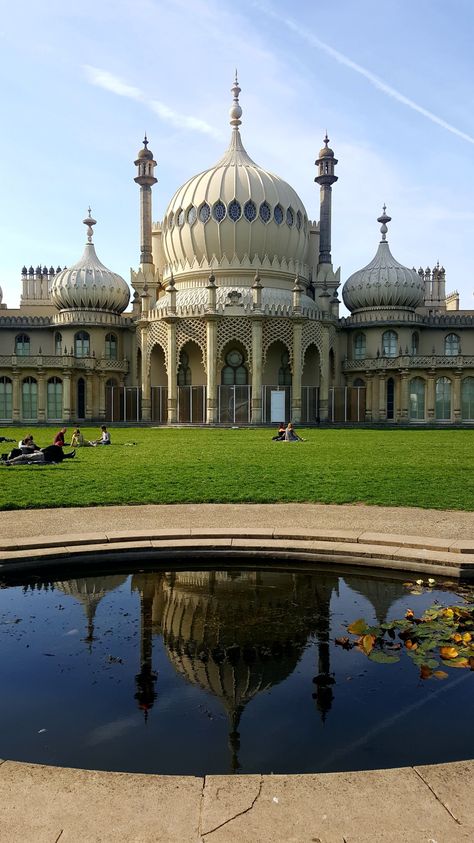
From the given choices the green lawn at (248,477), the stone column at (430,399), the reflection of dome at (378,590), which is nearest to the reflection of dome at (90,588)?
the reflection of dome at (378,590)

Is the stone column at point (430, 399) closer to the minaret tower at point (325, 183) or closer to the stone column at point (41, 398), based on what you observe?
the minaret tower at point (325, 183)

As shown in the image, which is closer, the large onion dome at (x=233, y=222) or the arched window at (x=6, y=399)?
the arched window at (x=6, y=399)

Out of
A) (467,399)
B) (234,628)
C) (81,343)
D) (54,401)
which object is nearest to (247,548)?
(234,628)

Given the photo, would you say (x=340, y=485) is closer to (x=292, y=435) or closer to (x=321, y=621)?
(x=321, y=621)

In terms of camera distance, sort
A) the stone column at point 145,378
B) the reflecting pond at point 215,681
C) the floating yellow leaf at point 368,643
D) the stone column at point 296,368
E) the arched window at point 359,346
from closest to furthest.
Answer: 1. the reflecting pond at point 215,681
2. the floating yellow leaf at point 368,643
3. the stone column at point 296,368
4. the stone column at point 145,378
5. the arched window at point 359,346

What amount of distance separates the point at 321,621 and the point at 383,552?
2.01 metres

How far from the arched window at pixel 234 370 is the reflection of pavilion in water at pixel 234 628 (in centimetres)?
3915

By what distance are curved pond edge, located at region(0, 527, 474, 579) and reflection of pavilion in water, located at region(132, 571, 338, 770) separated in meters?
0.50

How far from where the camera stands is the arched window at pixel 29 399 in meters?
47.4

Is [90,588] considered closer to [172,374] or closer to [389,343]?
[172,374]

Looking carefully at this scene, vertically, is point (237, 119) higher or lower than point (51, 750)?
higher

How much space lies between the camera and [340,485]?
45.9ft

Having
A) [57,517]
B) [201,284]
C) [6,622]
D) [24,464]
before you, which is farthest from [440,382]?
[6,622]

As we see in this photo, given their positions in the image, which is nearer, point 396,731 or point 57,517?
point 396,731
